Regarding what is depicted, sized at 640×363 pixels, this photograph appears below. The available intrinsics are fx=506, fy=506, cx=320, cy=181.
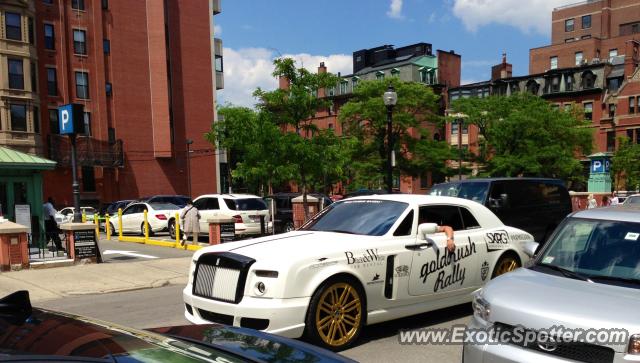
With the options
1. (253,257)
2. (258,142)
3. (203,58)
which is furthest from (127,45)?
(253,257)

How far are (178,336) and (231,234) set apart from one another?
1312 cm

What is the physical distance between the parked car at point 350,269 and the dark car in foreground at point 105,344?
6.48 feet

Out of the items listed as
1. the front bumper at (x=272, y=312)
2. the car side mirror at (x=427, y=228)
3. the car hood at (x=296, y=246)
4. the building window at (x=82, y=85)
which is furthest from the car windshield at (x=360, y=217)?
the building window at (x=82, y=85)

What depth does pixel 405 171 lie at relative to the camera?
135 feet

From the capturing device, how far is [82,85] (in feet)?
133

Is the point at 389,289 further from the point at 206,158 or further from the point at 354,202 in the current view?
the point at 206,158

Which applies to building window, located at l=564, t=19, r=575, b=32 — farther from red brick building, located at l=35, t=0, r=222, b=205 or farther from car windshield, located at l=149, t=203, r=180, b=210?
car windshield, located at l=149, t=203, r=180, b=210

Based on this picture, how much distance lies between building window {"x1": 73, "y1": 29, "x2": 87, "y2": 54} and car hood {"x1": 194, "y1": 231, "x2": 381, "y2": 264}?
134ft

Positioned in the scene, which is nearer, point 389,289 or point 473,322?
point 473,322

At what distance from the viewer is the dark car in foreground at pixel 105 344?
1.84m

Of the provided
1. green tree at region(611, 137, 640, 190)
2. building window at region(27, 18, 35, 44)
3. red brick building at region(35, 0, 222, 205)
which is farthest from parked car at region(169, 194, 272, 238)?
green tree at region(611, 137, 640, 190)

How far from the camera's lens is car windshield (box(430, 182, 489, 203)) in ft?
37.3

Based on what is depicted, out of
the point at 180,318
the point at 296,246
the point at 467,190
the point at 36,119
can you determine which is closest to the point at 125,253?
the point at 180,318

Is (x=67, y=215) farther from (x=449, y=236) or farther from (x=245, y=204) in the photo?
(x=449, y=236)
